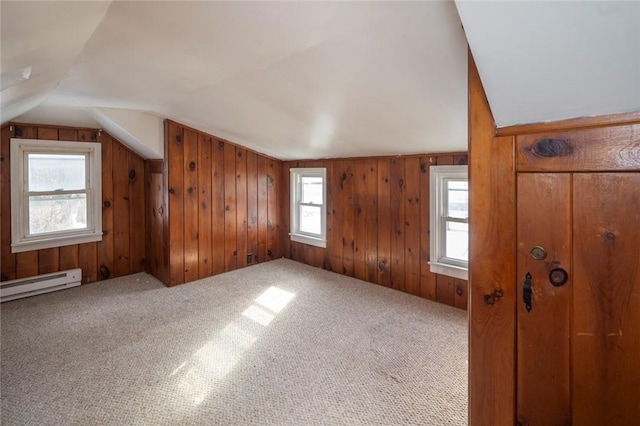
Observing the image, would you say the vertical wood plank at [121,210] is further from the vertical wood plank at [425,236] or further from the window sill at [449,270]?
the window sill at [449,270]

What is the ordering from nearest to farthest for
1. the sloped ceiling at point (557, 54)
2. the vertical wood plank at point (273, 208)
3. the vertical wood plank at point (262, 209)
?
the sloped ceiling at point (557, 54)
the vertical wood plank at point (262, 209)
the vertical wood plank at point (273, 208)

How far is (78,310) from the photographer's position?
2.94 metres

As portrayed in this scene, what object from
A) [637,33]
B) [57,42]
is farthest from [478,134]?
[57,42]

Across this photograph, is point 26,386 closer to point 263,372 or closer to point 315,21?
point 263,372

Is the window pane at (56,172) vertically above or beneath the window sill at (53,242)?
above

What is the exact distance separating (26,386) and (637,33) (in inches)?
117

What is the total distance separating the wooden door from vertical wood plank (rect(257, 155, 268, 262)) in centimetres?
379

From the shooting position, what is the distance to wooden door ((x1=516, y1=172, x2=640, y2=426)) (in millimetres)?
799

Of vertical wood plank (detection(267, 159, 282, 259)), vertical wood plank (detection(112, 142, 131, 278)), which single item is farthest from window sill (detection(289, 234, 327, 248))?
vertical wood plank (detection(112, 142, 131, 278))

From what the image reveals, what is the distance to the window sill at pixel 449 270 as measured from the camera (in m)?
2.89

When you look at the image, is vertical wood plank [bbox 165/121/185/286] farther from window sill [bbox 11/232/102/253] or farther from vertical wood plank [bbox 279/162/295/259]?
vertical wood plank [bbox 279/162/295/259]

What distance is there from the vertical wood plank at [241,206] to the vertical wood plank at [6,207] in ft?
7.24

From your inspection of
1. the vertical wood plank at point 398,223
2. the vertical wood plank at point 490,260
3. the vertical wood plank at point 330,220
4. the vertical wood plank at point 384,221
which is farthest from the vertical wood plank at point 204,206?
the vertical wood plank at point 490,260

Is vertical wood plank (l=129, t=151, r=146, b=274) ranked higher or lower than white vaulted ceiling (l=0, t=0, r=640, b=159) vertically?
lower
